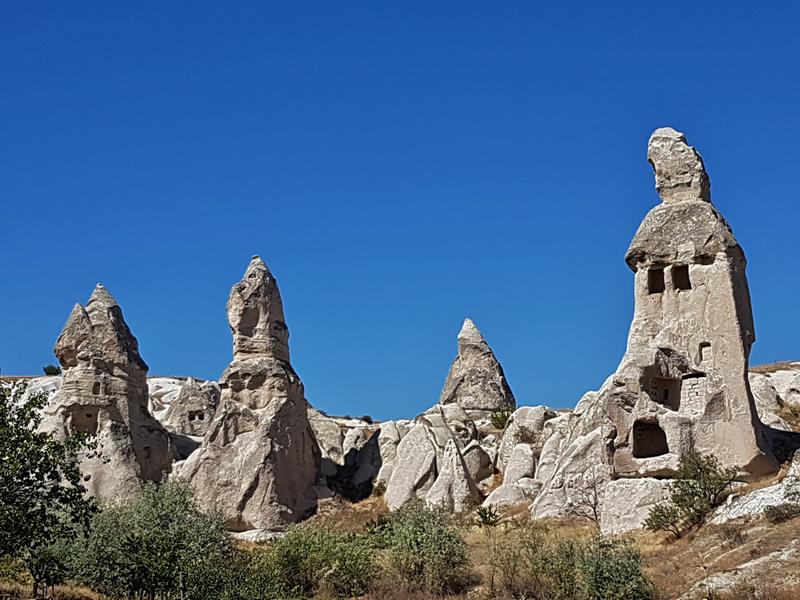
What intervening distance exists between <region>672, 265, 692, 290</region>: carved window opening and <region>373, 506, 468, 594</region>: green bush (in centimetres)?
1036

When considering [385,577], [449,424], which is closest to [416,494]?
[449,424]

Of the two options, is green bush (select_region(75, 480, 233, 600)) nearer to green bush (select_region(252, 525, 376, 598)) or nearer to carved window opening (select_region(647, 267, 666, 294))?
green bush (select_region(252, 525, 376, 598))

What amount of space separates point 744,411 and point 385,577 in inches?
398

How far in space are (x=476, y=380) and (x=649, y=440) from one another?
17532 millimetres

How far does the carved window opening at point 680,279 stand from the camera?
2919cm

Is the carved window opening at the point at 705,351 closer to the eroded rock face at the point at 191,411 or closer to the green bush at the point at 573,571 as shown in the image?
the green bush at the point at 573,571

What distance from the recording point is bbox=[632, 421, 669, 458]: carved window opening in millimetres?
27984

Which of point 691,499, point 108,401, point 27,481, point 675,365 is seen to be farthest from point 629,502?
point 108,401

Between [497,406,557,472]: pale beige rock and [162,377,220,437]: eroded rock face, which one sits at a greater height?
[162,377,220,437]: eroded rock face

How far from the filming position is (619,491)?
2530 cm

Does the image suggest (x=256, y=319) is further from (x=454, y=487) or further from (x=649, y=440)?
(x=649, y=440)

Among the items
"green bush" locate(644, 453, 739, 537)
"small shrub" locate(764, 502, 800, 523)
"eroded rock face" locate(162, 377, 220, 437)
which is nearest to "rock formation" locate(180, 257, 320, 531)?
"eroded rock face" locate(162, 377, 220, 437)

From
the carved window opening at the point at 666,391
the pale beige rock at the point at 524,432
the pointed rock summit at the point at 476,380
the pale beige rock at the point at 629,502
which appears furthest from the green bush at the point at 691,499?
the pointed rock summit at the point at 476,380

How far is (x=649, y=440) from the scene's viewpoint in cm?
2809
